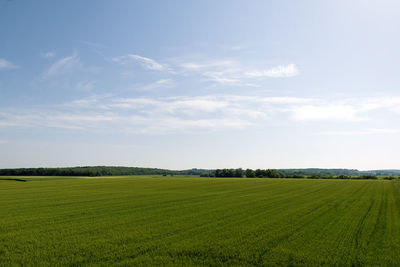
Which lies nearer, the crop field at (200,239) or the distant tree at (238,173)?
the crop field at (200,239)

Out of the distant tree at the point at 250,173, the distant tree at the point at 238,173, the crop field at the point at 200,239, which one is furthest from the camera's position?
the distant tree at the point at 250,173

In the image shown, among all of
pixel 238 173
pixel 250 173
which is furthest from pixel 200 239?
pixel 250 173

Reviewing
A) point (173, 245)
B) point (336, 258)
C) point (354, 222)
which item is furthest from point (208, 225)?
point (354, 222)

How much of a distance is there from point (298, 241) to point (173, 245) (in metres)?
6.64

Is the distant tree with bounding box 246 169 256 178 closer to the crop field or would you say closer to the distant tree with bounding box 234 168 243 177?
the distant tree with bounding box 234 168 243 177

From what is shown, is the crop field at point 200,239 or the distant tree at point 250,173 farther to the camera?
the distant tree at point 250,173

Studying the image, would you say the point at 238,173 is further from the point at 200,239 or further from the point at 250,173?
the point at 200,239

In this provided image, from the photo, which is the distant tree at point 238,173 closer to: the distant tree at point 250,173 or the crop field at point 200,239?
the distant tree at point 250,173

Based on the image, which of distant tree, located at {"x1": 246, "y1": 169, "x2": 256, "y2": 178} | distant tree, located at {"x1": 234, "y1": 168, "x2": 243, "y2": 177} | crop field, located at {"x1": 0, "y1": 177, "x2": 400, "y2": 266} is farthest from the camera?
distant tree, located at {"x1": 246, "y1": 169, "x2": 256, "y2": 178}

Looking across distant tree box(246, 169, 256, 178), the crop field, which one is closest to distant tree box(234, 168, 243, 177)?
distant tree box(246, 169, 256, 178)

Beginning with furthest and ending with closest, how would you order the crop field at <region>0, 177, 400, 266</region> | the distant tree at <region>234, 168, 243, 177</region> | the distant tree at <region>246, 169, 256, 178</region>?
the distant tree at <region>246, 169, 256, 178</region>
the distant tree at <region>234, 168, 243, 177</region>
the crop field at <region>0, 177, 400, 266</region>

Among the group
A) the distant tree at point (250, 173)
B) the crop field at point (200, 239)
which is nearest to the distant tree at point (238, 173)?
the distant tree at point (250, 173)

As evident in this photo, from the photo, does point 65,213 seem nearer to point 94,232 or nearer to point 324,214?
point 94,232

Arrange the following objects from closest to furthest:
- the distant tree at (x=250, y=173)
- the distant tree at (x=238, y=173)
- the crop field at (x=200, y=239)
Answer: the crop field at (x=200, y=239) < the distant tree at (x=238, y=173) < the distant tree at (x=250, y=173)
